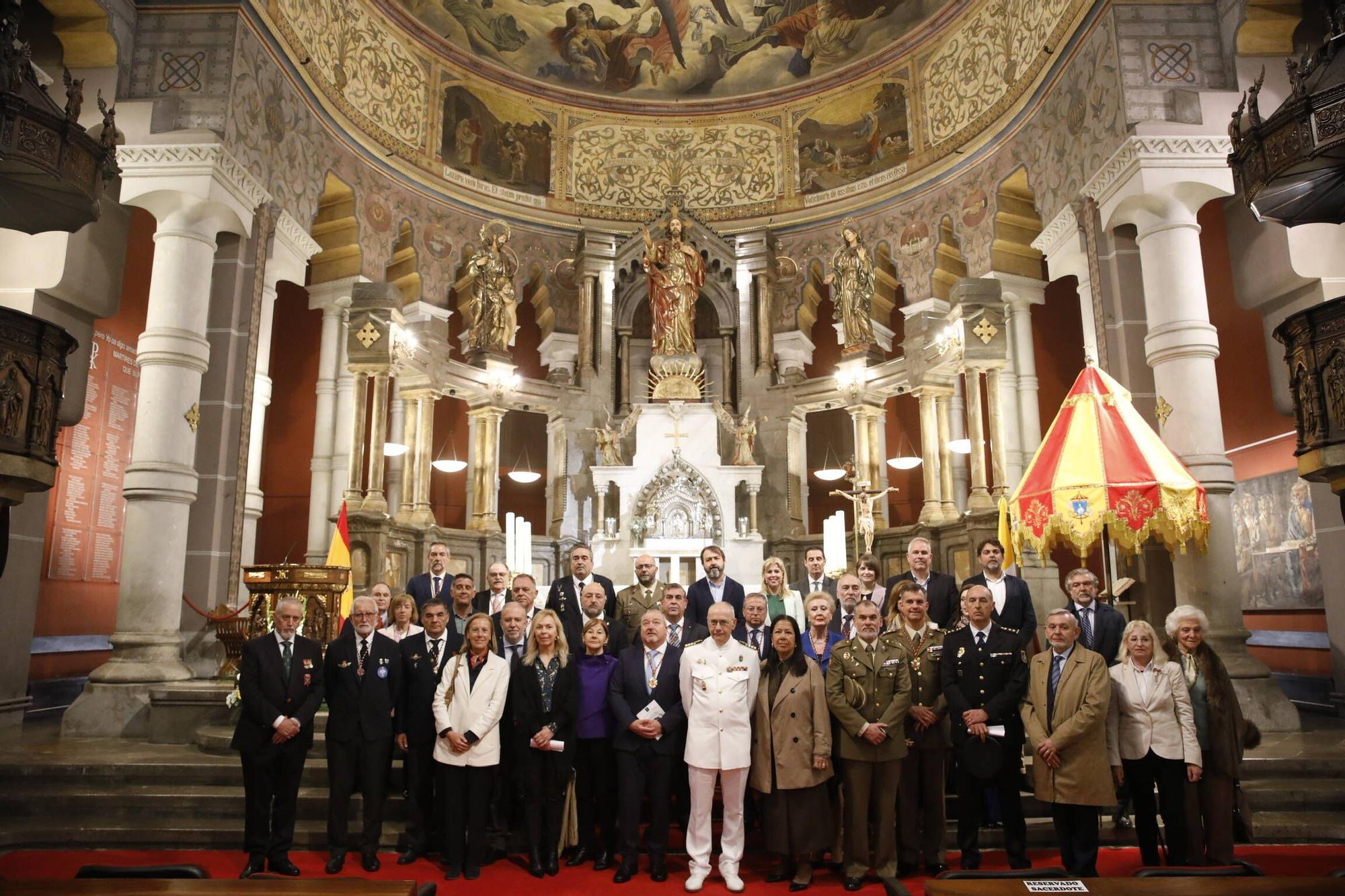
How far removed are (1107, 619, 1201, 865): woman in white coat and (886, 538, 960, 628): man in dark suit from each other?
50.5 inches

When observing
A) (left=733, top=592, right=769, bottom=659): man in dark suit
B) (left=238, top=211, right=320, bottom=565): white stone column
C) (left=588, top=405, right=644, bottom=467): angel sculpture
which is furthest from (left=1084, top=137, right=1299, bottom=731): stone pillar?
(left=238, top=211, right=320, bottom=565): white stone column

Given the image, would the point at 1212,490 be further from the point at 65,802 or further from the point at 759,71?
the point at 759,71

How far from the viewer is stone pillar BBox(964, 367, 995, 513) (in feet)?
36.8

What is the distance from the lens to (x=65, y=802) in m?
5.43

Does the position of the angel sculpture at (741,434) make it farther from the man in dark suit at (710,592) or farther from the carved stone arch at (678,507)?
the man in dark suit at (710,592)

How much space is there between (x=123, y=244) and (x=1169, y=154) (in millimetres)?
9792

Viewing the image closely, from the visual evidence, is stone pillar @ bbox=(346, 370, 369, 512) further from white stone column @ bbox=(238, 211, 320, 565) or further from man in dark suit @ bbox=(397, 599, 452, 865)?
man in dark suit @ bbox=(397, 599, 452, 865)

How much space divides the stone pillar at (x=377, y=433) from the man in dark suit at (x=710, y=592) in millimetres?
7334

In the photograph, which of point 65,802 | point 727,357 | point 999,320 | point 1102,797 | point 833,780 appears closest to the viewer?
point 1102,797

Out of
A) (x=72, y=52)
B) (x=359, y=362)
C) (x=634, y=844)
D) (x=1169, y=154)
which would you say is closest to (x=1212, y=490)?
Answer: (x=1169, y=154)

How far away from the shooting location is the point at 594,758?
4.92 metres

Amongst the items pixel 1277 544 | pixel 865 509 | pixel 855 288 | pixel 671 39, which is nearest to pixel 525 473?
pixel 855 288

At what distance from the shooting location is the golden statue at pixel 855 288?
13.7m

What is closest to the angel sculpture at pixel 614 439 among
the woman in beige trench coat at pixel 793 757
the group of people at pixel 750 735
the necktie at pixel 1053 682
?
the group of people at pixel 750 735
